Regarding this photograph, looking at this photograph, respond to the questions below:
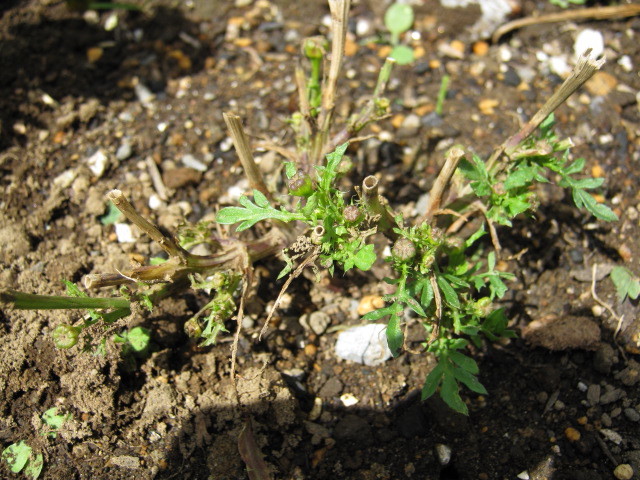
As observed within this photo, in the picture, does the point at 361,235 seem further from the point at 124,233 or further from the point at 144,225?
the point at 124,233

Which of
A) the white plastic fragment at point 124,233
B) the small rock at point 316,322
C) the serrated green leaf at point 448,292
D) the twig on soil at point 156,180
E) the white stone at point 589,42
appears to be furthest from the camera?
the white stone at point 589,42

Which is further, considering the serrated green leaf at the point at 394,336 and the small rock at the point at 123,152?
the small rock at the point at 123,152

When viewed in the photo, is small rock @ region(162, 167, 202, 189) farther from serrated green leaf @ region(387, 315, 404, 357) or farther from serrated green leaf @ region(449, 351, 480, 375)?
serrated green leaf @ region(449, 351, 480, 375)

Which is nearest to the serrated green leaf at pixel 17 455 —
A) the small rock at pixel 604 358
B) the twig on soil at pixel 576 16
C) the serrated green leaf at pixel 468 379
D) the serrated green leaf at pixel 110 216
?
the serrated green leaf at pixel 110 216

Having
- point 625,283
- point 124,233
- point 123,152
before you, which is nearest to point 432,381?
point 625,283

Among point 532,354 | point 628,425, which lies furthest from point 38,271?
point 628,425

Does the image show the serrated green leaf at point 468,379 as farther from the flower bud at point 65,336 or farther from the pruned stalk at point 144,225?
the flower bud at point 65,336
